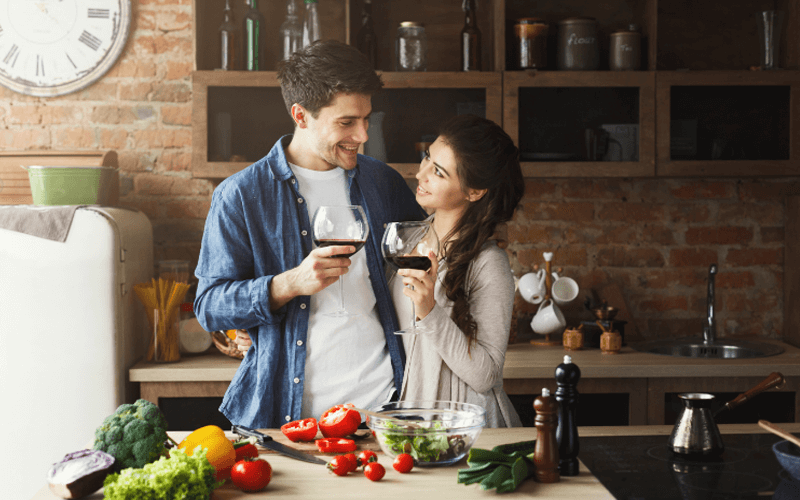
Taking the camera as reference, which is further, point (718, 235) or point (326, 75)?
point (718, 235)

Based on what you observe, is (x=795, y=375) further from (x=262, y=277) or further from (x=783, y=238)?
(x=262, y=277)

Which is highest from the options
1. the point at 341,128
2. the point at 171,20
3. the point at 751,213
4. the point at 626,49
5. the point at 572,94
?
the point at 171,20

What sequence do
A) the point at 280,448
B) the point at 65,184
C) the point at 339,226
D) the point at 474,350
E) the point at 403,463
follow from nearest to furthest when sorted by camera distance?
the point at 403,463, the point at 280,448, the point at 339,226, the point at 474,350, the point at 65,184

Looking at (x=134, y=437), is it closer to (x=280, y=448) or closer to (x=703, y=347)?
(x=280, y=448)

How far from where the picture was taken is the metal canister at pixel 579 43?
272cm

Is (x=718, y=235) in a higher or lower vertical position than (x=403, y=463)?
higher

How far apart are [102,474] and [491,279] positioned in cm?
94

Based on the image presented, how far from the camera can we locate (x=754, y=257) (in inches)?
120

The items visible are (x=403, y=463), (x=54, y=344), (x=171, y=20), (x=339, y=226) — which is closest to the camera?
(x=403, y=463)

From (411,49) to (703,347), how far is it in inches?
66.2

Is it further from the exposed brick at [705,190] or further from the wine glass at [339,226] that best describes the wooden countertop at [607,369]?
the wine glass at [339,226]

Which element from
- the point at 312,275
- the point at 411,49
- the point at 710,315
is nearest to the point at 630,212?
the point at 710,315

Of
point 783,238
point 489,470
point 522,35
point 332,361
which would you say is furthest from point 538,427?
point 783,238

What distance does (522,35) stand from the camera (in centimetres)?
275
